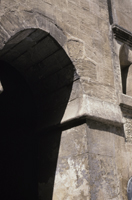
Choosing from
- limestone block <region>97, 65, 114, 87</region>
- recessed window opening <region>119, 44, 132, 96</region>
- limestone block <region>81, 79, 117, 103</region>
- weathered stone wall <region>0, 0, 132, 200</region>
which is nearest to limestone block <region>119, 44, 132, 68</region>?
recessed window opening <region>119, 44, 132, 96</region>

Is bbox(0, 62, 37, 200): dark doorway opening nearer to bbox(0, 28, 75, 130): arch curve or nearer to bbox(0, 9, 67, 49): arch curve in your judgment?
bbox(0, 28, 75, 130): arch curve

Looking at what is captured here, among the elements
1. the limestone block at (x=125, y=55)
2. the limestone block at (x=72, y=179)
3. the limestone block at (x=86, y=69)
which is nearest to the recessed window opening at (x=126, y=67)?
the limestone block at (x=125, y=55)

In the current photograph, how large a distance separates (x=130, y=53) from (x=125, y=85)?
48 centimetres

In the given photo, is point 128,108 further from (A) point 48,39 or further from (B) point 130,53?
(A) point 48,39

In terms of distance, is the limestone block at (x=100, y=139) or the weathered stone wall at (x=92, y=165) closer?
the weathered stone wall at (x=92, y=165)

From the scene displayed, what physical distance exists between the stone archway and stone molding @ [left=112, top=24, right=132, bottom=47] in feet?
3.63

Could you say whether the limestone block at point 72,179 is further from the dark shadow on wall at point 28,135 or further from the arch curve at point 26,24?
the arch curve at point 26,24

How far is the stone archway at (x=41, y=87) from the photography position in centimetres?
360

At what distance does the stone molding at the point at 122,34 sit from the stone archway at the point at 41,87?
1.11m

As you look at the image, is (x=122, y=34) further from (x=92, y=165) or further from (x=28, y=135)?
(x=92, y=165)

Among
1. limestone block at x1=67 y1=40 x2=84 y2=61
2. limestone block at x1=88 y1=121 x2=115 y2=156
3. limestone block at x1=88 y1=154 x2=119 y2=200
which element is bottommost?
limestone block at x1=88 y1=154 x2=119 y2=200

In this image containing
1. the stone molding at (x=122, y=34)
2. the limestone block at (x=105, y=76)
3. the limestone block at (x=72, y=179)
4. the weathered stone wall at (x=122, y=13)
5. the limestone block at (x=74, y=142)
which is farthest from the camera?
the weathered stone wall at (x=122, y=13)

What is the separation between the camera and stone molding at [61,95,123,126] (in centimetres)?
345

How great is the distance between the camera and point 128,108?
4074 mm
